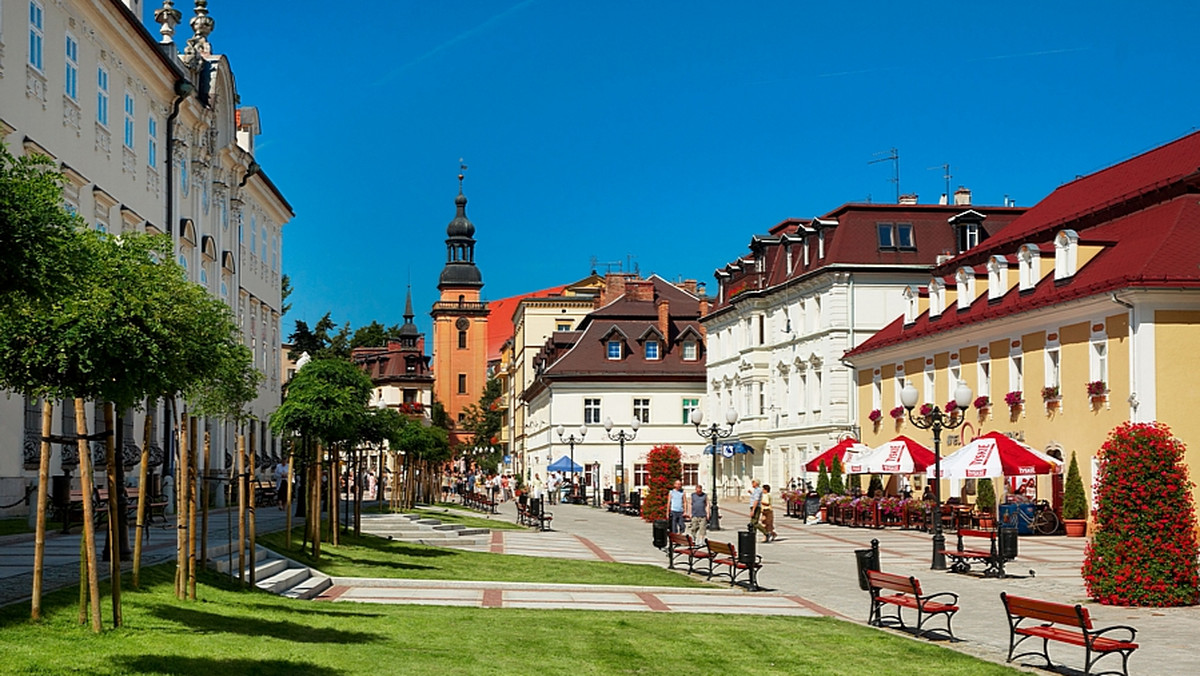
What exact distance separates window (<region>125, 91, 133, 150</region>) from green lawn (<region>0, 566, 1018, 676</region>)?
20085 mm

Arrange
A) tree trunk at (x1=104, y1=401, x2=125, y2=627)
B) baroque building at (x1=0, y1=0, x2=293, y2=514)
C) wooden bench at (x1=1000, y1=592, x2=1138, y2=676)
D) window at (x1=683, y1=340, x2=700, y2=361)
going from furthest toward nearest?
window at (x1=683, y1=340, x2=700, y2=361), baroque building at (x1=0, y1=0, x2=293, y2=514), wooden bench at (x1=1000, y1=592, x2=1138, y2=676), tree trunk at (x1=104, y1=401, x2=125, y2=627)

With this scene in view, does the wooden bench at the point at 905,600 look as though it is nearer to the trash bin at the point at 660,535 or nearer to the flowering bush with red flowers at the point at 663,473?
the trash bin at the point at 660,535

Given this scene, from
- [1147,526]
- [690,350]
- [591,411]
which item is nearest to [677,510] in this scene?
[1147,526]

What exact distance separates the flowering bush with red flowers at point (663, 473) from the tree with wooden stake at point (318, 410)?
58.9 ft

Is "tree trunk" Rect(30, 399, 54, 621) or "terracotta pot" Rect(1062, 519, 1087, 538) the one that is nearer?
"tree trunk" Rect(30, 399, 54, 621)

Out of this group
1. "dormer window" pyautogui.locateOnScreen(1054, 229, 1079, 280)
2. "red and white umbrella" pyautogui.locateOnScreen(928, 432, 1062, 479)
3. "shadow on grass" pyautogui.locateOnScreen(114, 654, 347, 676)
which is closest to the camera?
"shadow on grass" pyautogui.locateOnScreen(114, 654, 347, 676)

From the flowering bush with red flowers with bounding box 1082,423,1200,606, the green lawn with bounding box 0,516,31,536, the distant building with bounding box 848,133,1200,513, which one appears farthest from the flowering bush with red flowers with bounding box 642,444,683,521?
the flowering bush with red flowers with bounding box 1082,423,1200,606

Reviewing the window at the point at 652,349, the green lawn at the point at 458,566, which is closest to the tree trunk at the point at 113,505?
the green lawn at the point at 458,566

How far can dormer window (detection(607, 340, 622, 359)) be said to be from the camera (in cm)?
8100

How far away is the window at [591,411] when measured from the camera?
80.1 meters

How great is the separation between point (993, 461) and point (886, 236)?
2836 centimetres

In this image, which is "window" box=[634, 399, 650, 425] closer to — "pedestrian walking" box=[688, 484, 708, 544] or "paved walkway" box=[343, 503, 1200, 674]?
"paved walkway" box=[343, 503, 1200, 674]

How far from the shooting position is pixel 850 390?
57.0m

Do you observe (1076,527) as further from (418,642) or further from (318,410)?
(418,642)
